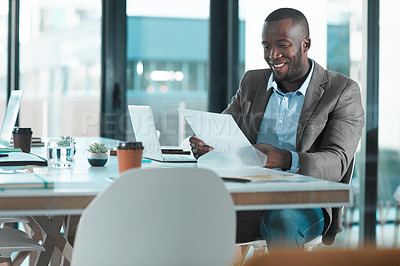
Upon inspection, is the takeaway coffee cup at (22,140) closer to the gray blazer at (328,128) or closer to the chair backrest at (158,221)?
the gray blazer at (328,128)

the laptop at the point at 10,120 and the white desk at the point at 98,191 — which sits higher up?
the laptop at the point at 10,120

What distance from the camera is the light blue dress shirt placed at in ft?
8.88

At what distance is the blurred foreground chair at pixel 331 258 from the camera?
1.03 m

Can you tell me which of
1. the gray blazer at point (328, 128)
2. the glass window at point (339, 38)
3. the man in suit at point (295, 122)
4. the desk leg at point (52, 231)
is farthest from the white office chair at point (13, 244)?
the glass window at point (339, 38)

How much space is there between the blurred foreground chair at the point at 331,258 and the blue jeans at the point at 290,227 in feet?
3.63

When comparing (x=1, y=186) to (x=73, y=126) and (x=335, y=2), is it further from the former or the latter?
(x=73, y=126)

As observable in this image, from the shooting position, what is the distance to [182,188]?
54.4 inches

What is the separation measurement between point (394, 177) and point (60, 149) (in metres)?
2.26

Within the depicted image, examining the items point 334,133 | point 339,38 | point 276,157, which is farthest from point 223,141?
point 339,38

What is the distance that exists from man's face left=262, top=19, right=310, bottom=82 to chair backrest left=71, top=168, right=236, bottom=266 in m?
1.51

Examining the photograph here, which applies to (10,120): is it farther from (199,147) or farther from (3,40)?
(3,40)

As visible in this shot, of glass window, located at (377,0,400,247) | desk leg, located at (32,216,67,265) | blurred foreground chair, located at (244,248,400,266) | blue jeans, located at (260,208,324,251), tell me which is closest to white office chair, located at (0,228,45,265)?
desk leg, located at (32,216,67,265)

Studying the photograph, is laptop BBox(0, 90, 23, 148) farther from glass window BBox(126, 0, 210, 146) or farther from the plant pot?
glass window BBox(126, 0, 210, 146)

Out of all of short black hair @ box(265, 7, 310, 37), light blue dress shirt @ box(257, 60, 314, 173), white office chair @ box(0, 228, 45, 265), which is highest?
short black hair @ box(265, 7, 310, 37)
